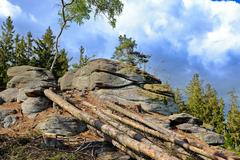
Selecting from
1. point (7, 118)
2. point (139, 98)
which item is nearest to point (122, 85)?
point (139, 98)

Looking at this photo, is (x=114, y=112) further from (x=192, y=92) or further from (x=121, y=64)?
(x=192, y=92)

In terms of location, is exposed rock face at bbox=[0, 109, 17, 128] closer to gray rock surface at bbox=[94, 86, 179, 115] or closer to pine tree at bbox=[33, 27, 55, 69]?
gray rock surface at bbox=[94, 86, 179, 115]

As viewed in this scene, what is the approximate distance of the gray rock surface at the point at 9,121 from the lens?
48.9ft

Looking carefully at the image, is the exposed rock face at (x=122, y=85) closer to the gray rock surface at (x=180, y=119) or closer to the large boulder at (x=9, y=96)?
the gray rock surface at (x=180, y=119)

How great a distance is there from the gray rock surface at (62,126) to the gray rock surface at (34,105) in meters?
1.92

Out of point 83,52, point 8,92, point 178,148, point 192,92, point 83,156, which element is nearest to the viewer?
point 83,156

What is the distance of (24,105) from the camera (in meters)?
16.1

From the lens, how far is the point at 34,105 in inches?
629

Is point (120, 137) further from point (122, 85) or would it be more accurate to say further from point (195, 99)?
point (195, 99)

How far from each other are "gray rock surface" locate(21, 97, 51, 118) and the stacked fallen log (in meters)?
0.46

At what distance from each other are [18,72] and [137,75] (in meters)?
6.63

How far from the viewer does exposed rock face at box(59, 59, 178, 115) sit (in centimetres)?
1930

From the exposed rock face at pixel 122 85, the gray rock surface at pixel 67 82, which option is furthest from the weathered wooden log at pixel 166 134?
the gray rock surface at pixel 67 82

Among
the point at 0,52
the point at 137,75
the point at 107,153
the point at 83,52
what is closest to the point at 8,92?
the point at 137,75
